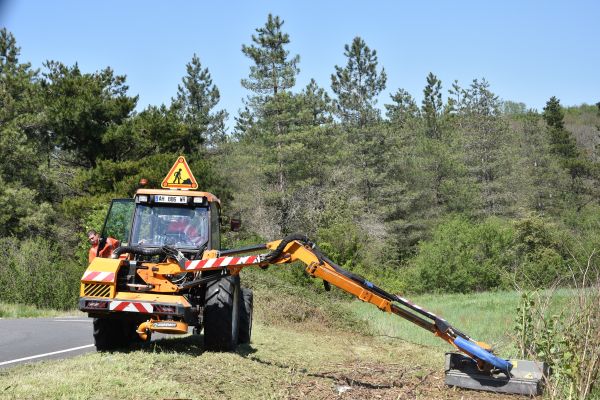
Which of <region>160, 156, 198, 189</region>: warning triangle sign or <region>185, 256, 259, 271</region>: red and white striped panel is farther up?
<region>160, 156, 198, 189</region>: warning triangle sign

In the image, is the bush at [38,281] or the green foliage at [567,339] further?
the bush at [38,281]

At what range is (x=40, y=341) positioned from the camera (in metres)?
14.2

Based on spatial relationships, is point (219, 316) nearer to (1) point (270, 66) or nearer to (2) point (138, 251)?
(2) point (138, 251)

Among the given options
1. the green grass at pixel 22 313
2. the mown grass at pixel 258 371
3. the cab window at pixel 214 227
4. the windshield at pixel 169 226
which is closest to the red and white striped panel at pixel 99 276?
the mown grass at pixel 258 371

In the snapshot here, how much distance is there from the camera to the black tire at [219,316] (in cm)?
1080

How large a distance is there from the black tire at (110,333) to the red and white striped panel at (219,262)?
1645mm

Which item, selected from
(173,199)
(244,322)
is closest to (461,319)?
(244,322)

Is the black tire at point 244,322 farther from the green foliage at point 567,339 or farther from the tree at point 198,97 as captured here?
the tree at point 198,97

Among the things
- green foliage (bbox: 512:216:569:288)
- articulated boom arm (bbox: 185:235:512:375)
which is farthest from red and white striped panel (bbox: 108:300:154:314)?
green foliage (bbox: 512:216:569:288)

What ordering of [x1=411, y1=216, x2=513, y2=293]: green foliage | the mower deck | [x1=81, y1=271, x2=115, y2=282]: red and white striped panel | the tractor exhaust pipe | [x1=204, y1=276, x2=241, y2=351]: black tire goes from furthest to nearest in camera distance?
[x1=411, y1=216, x2=513, y2=293]: green foliage → [x1=204, y1=276, x2=241, y2=351]: black tire → [x1=81, y1=271, x2=115, y2=282]: red and white striped panel → the tractor exhaust pipe → the mower deck

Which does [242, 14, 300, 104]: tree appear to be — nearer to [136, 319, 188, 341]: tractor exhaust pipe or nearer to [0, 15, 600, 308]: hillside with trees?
[0, 15, 600, 308]: hillside with trees

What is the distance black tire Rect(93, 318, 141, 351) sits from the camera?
11.0 meters

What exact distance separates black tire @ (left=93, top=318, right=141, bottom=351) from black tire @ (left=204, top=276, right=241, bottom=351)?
140 centimetres

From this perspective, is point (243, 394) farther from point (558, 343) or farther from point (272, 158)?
point (272, 158)
